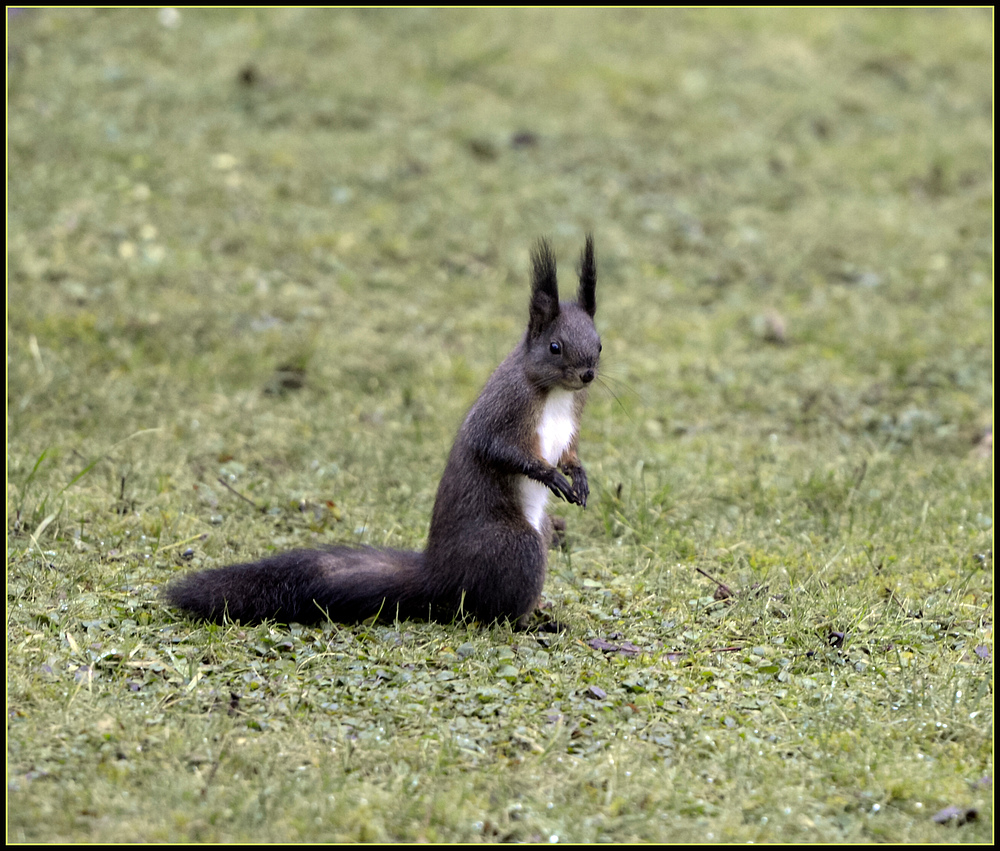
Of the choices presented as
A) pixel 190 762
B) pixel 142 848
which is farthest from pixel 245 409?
pixel 142 848

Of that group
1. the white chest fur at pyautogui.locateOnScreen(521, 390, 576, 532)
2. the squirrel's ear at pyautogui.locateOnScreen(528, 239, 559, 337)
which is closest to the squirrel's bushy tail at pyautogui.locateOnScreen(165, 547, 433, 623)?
the white chest fur at pyautogui.locateOnScreen(521, 390, 576, 532)

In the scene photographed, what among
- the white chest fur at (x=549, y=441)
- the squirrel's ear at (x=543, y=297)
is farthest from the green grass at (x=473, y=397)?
the squirrel's ear at (x=543, y=297)

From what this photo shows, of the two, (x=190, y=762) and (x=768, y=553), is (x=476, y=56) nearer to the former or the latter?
(x=768, y=553)

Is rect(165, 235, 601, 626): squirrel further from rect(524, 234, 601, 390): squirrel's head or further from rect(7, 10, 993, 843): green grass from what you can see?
rect(7, 10, 993, 843): green grass

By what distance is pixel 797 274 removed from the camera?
8539 mm

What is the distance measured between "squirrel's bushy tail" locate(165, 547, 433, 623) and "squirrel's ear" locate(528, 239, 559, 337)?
3.12ft

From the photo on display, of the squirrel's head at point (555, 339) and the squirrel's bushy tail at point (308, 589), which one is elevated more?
the squirrel's head at point (555, 339)

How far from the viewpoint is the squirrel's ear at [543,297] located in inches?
167

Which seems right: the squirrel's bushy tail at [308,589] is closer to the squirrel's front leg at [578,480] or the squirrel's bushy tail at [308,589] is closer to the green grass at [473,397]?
the green grass at [473,397]

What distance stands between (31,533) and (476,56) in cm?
716

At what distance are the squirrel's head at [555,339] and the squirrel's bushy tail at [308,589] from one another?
0.82m

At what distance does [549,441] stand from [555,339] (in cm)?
37

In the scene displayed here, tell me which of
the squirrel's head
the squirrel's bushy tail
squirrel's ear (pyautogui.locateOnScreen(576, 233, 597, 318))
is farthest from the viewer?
squirrel's ear (pyautogui.locateOnScreen(576, 233, 597, 318))

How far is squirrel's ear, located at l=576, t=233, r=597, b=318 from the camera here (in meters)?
4.30
